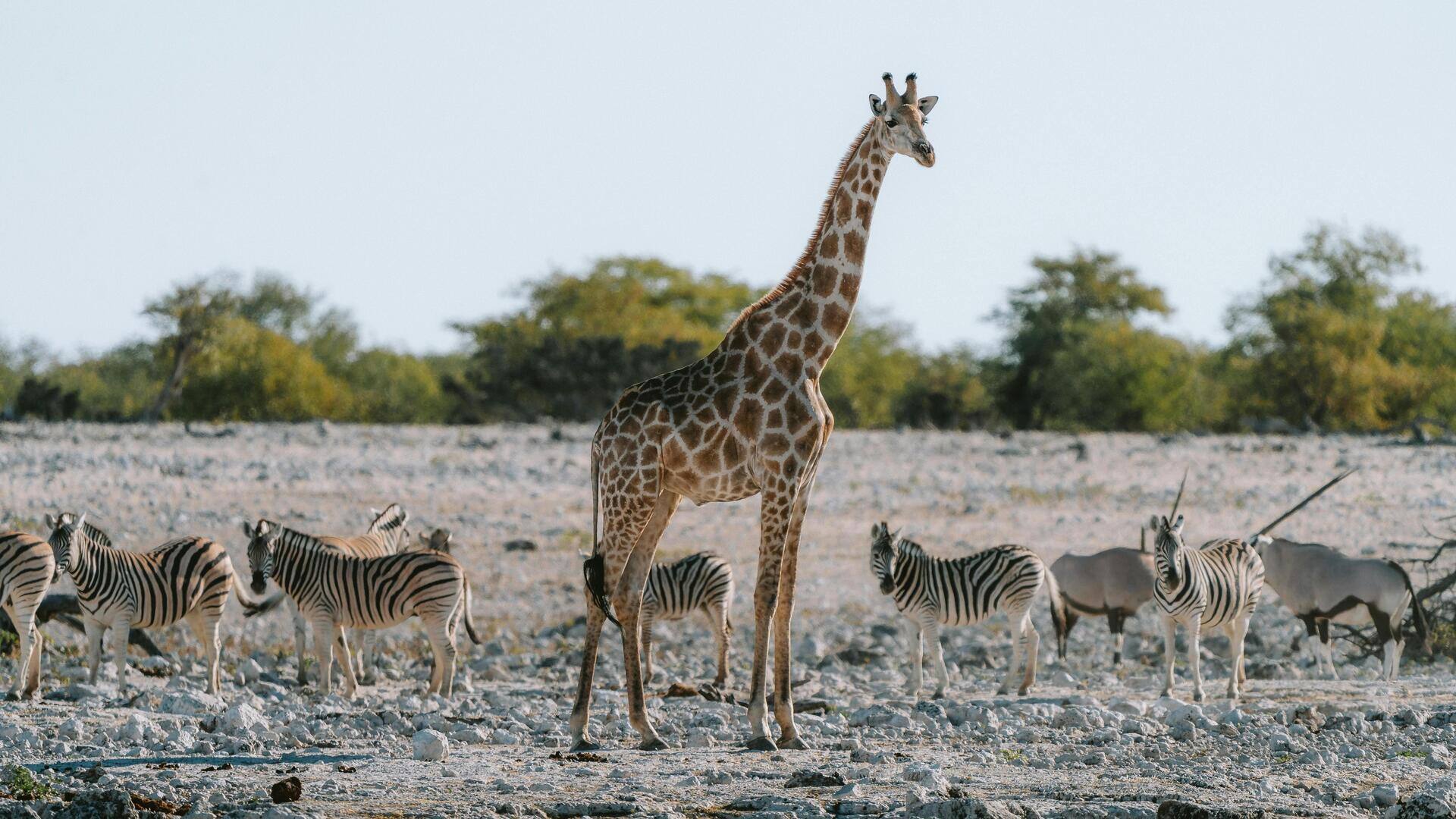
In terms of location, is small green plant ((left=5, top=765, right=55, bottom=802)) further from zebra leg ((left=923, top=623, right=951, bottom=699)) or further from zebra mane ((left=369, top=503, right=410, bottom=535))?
zebra mane ((left=369, top=503, right=410, bottom=535))

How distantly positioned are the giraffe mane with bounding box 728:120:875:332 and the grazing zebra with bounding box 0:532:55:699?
4930 mm

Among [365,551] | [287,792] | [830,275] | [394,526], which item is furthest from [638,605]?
[394,526]

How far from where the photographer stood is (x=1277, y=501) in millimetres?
24188

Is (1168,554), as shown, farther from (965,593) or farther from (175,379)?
(175,379)

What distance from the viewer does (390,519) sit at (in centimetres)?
1563

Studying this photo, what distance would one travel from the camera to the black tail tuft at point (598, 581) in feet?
31.2

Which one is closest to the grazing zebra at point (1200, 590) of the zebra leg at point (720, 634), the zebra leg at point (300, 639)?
the zebra leg at point (720, 634)

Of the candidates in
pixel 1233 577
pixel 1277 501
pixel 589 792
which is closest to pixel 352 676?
pixel 589 792

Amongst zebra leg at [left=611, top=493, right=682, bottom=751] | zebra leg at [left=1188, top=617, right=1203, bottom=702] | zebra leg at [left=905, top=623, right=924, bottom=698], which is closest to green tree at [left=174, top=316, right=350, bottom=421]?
zebra leg at [left=905, top=623, right=924, bottom=698]

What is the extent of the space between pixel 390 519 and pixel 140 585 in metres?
3.58

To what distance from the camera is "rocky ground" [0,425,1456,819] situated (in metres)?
7.93

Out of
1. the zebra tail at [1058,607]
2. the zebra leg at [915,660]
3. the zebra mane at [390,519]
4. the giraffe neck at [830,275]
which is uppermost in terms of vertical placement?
the giraffe neck at [830,275]

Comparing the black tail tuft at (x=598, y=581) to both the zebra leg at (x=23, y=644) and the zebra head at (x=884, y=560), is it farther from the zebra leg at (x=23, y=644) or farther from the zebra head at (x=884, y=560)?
the zebra leg at (x=23, y=644)

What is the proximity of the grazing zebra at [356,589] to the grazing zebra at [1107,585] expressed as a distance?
536cm
